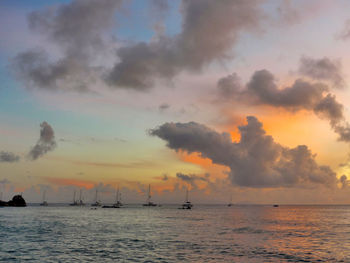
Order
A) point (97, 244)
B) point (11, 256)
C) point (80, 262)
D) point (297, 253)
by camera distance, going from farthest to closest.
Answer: point (97, 244) < point (297, 253) < point (11, 256) < point (80, 262)

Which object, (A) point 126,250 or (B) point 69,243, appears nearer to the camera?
(A) point 126,250

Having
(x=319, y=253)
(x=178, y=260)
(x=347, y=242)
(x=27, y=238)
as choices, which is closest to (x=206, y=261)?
(x=178, y=260)

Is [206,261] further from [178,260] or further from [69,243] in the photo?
[69,243]

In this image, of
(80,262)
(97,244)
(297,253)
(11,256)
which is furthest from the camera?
(97,244)

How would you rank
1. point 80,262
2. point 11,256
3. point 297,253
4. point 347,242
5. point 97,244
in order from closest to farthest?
point 80,262 → point 11,256 → point 297,253 → point 97,244 → point 347,242

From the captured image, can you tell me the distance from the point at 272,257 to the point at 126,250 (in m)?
24.1

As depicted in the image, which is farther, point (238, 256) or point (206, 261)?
point (238, 256)

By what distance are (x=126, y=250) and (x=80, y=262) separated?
12193 millimetres

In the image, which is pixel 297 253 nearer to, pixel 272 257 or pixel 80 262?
pixel 272 257

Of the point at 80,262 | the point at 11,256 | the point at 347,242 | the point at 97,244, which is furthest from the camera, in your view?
the point at 347,242

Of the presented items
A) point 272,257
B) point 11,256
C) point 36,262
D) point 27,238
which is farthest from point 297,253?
point 27,238

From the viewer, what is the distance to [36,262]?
1778 inches

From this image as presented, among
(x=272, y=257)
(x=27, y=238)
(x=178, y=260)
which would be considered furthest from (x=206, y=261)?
(x=27, y=238)

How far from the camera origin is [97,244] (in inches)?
2496
